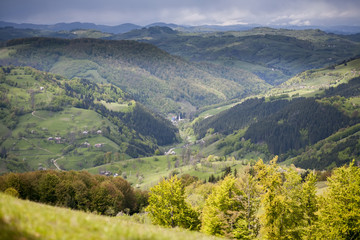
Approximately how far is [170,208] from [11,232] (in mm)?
42518

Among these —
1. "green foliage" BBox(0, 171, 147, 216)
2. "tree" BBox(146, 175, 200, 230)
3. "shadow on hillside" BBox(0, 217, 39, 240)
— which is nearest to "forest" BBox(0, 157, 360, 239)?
"tree" BBox(146, 175, 200, 230)

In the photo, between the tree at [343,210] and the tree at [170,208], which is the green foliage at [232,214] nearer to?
the tree at [170,208]

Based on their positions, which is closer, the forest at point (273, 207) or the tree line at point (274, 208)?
the tree line at point (274, 208)

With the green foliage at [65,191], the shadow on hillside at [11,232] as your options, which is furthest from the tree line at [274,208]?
the shadow on hillside at [11,232]

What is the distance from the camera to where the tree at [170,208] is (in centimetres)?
5069

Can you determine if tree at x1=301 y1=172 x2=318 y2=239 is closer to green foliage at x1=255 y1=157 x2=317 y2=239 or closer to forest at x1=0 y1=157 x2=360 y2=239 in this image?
forest at x1=0 y1=157 x2=360 y2=239

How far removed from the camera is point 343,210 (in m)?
40.8

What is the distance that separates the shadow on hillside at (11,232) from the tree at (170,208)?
41.5m

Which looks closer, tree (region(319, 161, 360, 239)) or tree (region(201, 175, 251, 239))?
tree (region(319, 161, 360, 239))

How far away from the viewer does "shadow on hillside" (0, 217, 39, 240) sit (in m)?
10.5

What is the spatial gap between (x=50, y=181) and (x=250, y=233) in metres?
68.1

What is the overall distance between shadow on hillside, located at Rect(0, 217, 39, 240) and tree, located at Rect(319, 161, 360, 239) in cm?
4394

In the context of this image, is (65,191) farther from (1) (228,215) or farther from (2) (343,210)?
(2) (343,210)

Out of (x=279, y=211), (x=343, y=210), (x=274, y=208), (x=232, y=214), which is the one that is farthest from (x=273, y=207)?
(x=343, y=210)
